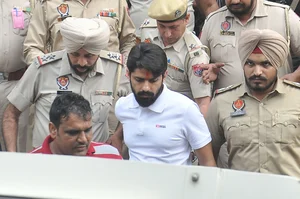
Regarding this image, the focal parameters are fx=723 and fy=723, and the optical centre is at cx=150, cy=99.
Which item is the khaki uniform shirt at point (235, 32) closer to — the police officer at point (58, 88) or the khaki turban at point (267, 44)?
the police officer at point (58, 88)

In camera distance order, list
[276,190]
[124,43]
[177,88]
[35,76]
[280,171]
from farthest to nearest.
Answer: [124,43] → [177,88] → [35,76] → [280,171] → [276,190]

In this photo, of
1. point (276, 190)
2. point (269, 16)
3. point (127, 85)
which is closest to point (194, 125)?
point (127, 85)

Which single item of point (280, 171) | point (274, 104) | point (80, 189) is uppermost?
point (80, 189)

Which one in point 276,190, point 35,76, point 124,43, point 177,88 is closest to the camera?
point 276,190

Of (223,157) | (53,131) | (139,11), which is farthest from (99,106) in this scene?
(139,11)

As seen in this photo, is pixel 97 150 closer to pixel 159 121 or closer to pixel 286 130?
pixel 159 121

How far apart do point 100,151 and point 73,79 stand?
2.76 ft

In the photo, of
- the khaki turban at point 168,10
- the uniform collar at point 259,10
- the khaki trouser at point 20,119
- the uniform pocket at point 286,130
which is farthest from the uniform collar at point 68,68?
the uniform pocket at point 286,130

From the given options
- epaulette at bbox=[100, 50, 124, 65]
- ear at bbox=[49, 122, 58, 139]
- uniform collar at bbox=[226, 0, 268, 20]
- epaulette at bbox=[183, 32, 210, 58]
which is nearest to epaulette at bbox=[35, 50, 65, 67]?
epaulette at bbox=[100, 50, 124, 65]

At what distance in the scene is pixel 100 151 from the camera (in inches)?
155

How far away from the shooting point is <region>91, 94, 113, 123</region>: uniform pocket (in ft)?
15.2

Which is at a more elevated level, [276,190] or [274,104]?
[276,190]

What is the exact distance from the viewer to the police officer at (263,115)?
386cm

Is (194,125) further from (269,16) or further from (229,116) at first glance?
(269,16)
